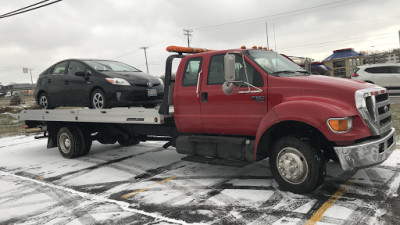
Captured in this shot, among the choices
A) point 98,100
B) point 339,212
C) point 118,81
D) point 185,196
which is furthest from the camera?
point 98,100

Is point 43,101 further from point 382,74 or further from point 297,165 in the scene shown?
point 382,74

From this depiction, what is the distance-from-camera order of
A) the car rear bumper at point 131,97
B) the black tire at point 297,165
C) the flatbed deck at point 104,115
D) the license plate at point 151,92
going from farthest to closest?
the license plate at point 151,92 → the car rear bumper at point 131,97 → the flatbed deck at point 104,115 → the black tire at point 297,165

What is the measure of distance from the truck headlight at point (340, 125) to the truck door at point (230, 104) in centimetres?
99

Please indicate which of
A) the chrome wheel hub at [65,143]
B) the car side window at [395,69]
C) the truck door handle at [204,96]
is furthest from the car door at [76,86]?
the car side window at [395,69]

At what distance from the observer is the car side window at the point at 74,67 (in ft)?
23.7

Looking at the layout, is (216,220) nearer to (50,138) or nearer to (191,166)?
(191,166)

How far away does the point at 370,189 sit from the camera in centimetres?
433

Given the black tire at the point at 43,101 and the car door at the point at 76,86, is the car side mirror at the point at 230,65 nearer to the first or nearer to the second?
the car door at the point at 76,86

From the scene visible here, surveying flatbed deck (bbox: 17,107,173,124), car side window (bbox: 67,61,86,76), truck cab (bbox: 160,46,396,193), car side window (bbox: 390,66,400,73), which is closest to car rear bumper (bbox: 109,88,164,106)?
flatbed deck (bbox: 17,107,173,124)

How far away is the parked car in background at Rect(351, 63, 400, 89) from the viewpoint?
16.3 meters

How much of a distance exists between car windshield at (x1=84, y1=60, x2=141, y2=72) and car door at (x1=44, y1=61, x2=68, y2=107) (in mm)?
855

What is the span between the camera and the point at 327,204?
3.94 metres

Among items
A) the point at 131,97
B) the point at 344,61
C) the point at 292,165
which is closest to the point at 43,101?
the point at 131,97

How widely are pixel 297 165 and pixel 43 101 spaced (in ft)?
21.9
